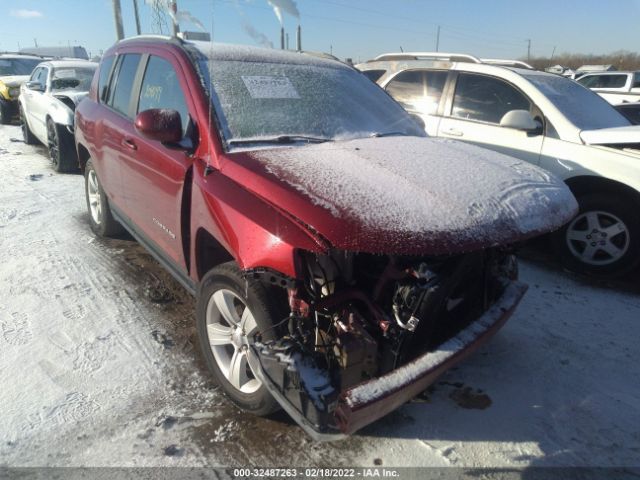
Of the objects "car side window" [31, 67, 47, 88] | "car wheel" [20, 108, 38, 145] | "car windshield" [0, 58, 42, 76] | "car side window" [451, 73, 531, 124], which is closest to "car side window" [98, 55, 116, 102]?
"car side window" [451, 73, 531, 124]

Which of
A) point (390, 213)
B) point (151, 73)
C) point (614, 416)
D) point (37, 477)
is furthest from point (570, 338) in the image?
point (151, 73)

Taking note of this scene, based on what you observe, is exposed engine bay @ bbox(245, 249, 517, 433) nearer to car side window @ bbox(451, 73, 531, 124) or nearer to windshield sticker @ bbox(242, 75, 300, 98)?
windshield sticker @ bbox(242, 75, 300, 98)

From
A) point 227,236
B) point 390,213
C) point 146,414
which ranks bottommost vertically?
point 146,414

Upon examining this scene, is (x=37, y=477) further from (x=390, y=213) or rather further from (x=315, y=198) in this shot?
(x=390, y=213)

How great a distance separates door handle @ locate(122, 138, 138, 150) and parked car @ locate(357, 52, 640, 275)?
3.39 meters

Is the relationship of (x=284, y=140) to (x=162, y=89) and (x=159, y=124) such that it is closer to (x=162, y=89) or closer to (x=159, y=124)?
(x=159, y=124)

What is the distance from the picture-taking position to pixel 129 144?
336 centimetres

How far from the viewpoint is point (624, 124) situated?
4.97 metres

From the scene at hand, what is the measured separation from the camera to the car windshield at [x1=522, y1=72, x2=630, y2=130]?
15.1 ft

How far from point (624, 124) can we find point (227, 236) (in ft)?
15.7

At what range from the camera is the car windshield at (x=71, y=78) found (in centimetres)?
811

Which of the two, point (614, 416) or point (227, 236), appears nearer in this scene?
point (227, 236)

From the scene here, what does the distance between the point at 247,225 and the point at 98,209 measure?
331 centimetres

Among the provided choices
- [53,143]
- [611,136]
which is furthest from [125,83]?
[53,143]
